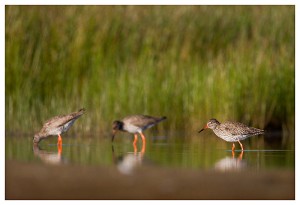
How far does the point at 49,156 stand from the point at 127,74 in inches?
253

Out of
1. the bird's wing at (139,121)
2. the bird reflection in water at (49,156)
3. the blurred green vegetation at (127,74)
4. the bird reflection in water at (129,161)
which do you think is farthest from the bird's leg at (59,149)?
the blurred green vegetation at (127,74)

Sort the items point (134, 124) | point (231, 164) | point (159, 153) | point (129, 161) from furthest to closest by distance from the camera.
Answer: point (134, 124) → point (159, 153) → point (129, 161) → point (231, 164)

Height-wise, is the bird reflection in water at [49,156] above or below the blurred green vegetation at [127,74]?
below

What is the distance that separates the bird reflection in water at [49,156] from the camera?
10742mm

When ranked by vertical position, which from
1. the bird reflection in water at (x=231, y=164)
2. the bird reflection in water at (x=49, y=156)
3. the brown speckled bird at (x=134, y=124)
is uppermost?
the brown speckled bird at (x=134, y=124)

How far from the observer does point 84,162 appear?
10.6m

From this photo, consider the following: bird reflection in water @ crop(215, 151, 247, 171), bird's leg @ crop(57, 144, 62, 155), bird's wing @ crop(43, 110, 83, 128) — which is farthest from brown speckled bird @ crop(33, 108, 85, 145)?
bird reflection in water @ crop(215, 151, 247, 171)

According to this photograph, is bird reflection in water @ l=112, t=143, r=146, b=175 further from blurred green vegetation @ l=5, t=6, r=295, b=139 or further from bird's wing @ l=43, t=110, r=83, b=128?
blurred green vegetation @ l=5, t=6, r=295, b=139

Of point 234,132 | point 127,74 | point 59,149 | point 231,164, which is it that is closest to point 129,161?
point 231,164

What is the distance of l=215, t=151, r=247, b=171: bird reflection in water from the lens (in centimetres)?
1009

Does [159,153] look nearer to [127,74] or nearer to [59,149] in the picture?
[59,149]

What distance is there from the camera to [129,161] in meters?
10.9

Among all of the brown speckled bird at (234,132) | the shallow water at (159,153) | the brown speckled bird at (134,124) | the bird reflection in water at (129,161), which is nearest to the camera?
the bird reflection in water at (129,161)

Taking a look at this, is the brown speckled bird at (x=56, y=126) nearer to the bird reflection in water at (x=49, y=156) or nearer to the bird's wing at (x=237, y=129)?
the bird reflection in water at (x=49, y=156)
